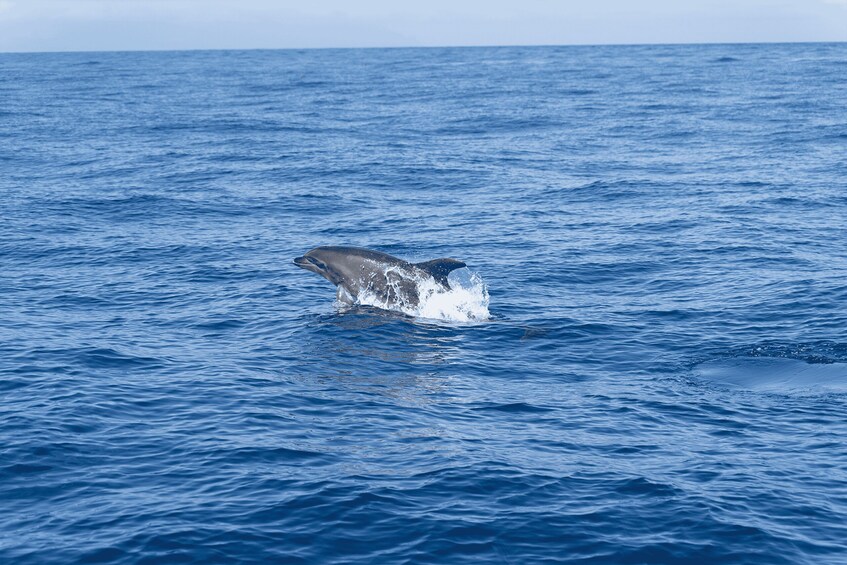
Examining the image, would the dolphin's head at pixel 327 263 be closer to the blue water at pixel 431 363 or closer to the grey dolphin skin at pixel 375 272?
the grey dolphin skin at pixel 375 272

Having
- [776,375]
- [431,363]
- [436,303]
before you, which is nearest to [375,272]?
[436,303]

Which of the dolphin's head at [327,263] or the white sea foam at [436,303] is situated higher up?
the dolphin's head at [327,263]

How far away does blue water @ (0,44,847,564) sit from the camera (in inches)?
690

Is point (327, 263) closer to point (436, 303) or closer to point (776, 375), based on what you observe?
point (436, 303)

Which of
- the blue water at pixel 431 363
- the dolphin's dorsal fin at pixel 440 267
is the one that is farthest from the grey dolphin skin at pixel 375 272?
the blue water at pixel 431 363

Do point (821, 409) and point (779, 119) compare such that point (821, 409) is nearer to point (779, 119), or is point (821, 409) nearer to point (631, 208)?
point (631, 208)

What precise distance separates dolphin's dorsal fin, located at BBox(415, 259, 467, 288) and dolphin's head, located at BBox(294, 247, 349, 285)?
2320 mm

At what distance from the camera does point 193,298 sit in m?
33.2

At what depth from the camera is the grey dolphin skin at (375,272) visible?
2920 cm

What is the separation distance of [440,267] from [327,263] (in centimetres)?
354

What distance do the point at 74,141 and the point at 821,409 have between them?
59.5 meters

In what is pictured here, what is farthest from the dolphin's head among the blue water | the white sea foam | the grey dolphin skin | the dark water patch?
the dark water patch

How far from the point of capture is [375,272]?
29.7m

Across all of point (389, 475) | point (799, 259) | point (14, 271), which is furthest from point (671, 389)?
point (14, 271)
